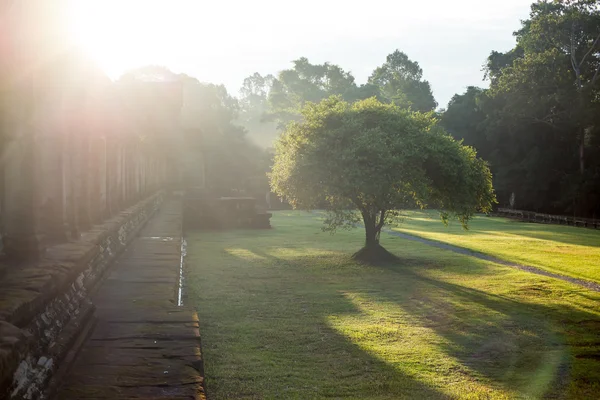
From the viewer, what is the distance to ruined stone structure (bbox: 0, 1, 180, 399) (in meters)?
3.14

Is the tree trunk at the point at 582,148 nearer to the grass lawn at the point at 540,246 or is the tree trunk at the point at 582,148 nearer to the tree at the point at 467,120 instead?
the grass lawn at the point at 540,246

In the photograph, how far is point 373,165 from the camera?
13.3 m

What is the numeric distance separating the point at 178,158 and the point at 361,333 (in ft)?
102

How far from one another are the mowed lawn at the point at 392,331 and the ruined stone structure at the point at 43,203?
5.10ft

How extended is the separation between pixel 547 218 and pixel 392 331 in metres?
28.0

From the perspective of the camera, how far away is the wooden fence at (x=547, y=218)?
29058mm

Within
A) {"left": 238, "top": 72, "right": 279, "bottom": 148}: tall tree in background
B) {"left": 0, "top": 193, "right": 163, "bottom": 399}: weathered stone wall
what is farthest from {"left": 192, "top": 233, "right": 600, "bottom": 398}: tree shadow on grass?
{"left": 238, "top": 72, "right": 279, "bottom": 148}: tall tree in background

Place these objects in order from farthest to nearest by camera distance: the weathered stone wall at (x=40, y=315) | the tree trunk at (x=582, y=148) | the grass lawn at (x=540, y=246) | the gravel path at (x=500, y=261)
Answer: the tree trunk at (x=582, y=148)
the grass lawn at (x=540, y=246)
the gravel path at (x=500, y=261)
the weathered stone wall at (x=40, y=315)

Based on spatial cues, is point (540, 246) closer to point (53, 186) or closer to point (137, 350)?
point (53, 186)

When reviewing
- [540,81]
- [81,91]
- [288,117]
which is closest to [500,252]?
[81,91]

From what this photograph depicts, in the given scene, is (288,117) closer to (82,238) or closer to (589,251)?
(589,251)

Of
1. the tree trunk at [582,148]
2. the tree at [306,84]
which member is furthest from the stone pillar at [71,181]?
the tree at [306,84]

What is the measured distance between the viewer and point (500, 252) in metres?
16.5

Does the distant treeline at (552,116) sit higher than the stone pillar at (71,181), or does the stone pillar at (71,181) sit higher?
the distant treeline at (552,116)
